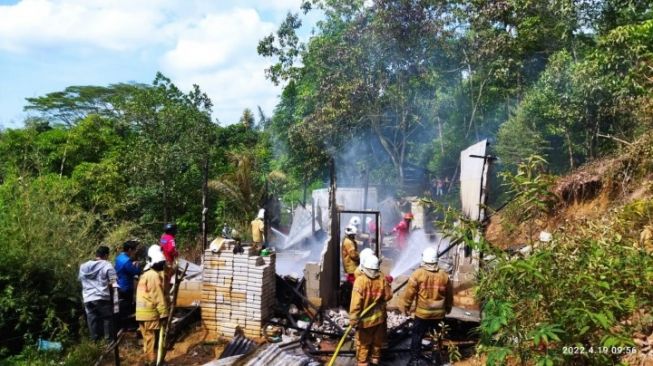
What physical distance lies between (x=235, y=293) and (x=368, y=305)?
2.39 metres

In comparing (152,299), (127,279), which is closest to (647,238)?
(152,299)

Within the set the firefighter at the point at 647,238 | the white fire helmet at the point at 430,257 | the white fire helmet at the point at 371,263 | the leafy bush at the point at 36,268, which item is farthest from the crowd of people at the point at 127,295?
the firefighter at the point at 647,238

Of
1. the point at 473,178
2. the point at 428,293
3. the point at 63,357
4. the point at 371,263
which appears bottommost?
the point at 63,357

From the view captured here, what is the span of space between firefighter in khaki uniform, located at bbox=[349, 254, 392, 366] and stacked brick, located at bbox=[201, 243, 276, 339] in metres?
1.86

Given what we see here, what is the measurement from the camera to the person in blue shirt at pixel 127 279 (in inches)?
290

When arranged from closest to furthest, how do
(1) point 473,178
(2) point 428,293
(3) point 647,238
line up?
1. (3) point 647,238
2. (2) point 428,293
3. (1) point 473,178

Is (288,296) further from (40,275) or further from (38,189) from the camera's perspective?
(38,189)

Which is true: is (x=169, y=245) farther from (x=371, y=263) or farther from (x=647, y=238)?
(x=647, y=238)

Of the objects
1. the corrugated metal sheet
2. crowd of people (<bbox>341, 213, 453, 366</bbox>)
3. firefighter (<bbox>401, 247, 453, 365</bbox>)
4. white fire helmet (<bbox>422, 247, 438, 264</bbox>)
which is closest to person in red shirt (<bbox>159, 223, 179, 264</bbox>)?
the corrugated metal sheet

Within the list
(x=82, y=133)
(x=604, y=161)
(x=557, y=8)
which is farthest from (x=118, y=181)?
(x=557, y=8)

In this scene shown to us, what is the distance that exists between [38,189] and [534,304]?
7.35m

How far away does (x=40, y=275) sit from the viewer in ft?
23.5

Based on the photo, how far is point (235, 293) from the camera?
752 centimetres

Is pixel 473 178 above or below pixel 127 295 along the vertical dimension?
above
